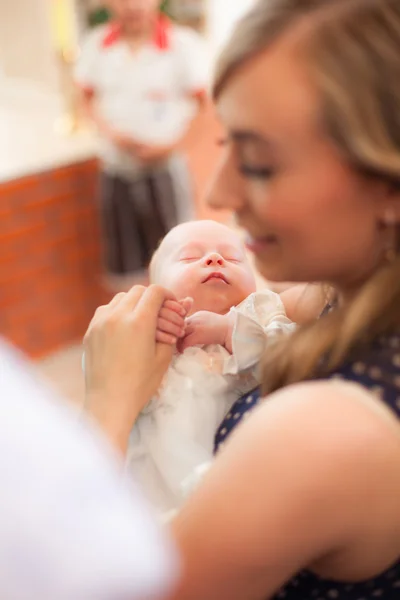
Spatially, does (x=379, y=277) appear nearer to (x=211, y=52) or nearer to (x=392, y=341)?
(x=392, y=341)

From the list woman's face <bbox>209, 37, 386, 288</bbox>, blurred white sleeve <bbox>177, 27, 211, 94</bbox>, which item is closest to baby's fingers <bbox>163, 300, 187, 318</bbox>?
woman's face <bbox>209, 37, 386, 288</bbox>

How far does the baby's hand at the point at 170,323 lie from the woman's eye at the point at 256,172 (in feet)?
0.87

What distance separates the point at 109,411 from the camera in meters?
0.76

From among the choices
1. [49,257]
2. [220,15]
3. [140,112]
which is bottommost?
[49,257]

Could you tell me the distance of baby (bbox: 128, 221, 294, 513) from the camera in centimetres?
80

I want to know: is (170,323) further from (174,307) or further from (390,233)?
(390,233)

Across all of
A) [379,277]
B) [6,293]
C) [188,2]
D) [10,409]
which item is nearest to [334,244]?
[379,277]

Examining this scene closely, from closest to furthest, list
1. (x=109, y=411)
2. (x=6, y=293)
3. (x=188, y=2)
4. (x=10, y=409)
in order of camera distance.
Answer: (x=10, y=409), (x=109, y=411), (x=6, y=293), (x=188, y=2)

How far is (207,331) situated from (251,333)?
90mm

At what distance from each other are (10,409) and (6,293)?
2.31 m

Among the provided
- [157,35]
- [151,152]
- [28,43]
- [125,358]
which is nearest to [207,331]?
[125,358]

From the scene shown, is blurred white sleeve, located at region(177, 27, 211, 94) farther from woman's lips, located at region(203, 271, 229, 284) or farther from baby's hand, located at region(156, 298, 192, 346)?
baby's hand, located at region(156, 298, 192, 346)

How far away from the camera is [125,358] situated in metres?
0.79

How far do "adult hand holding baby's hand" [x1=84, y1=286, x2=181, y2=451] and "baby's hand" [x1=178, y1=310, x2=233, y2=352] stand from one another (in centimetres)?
6
